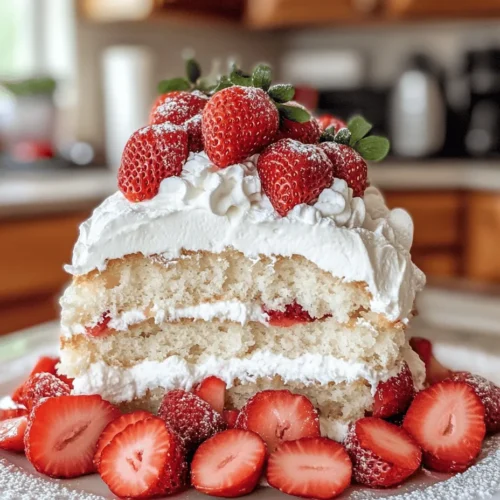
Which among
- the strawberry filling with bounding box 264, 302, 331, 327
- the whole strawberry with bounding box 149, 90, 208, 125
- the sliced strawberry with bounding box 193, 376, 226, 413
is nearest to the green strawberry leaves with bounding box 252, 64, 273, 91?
the whole strawberry with bounding box 149, 90, 208, 125

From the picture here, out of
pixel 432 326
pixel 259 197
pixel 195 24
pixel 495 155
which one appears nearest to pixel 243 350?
pixel 259 197

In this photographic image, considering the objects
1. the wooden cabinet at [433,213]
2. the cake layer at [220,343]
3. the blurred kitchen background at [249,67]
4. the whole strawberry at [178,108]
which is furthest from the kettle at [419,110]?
the cake layer at [220,343]

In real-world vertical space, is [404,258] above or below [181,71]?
below

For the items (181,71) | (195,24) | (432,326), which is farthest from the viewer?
(181,71)

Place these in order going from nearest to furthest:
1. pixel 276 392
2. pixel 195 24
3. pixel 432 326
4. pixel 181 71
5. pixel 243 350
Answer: pixel 276 392
pixel 243 350
pixel 432 326
pixel 195 24
pixel 181 71

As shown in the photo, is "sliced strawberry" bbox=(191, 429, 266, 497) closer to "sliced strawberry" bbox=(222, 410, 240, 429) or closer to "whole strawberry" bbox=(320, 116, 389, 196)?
"sliced strawberry" bbox=(222, 410, 240, 429)

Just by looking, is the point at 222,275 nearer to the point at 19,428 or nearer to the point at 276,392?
the point at 276,392

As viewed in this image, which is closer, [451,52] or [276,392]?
[276,392]

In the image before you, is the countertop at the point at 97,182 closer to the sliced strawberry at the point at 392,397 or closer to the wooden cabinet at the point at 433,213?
the wooden cabinet at the point at 433,213
